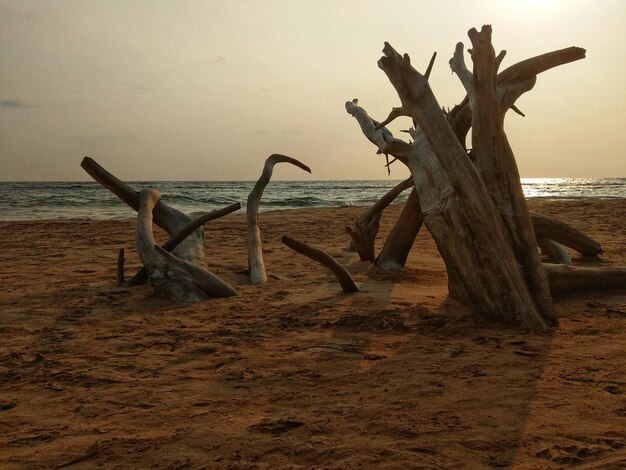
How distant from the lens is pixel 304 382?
10.6 ft

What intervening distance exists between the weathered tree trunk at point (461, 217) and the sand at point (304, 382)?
21 centimetres

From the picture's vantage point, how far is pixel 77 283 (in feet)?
21.1

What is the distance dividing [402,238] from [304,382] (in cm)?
361

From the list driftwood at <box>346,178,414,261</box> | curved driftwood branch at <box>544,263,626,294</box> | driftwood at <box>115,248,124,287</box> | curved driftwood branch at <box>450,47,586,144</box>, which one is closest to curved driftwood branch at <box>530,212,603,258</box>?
curved driftwood branch at <box>544,263,626,294</box>

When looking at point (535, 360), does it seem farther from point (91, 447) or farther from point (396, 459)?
point (91, 447)

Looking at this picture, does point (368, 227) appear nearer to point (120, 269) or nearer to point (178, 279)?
point (178, 279)

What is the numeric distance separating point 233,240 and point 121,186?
4.26 metres

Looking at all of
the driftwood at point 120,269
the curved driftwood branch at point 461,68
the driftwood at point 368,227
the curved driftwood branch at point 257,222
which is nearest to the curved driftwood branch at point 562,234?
the driftwood at point 368,227

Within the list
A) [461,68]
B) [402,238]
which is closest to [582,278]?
[402,238]

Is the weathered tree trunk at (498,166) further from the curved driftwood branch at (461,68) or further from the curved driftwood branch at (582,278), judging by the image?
the curved driftwood branch at (582,278)

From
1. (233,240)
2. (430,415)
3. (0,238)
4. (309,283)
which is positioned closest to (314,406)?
(430,415)

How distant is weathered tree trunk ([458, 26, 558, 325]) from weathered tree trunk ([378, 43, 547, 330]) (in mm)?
151

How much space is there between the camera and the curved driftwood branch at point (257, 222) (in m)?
6.48

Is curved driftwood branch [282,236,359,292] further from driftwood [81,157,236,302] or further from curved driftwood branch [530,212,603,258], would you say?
curved driftwood branch [530,212,603,258]
